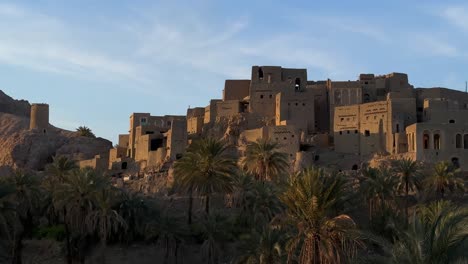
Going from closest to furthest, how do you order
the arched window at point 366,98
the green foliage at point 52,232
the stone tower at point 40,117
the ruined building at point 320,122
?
the green foliage at point 52,232
the ruined building at point 320,122
the arched window at point 366,98
the stone tower at point 40,117

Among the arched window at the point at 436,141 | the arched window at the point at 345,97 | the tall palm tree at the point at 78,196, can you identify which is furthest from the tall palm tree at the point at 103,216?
the arched window at the point at 345,97

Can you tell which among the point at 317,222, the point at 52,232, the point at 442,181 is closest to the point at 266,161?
the point at 442,181

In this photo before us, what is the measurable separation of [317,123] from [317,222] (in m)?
41.0

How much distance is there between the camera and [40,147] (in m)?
67.0

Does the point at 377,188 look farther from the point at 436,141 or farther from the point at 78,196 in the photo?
the point at 78,196

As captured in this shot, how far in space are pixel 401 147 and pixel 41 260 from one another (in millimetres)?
27285

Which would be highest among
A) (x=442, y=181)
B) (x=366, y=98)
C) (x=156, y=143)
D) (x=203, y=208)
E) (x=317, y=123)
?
(x=366, y=98)

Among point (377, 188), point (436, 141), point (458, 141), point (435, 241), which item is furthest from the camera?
point (458, 141)

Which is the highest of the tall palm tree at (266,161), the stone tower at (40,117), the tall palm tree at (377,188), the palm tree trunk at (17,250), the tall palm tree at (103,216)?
the stone tower at (40,117)

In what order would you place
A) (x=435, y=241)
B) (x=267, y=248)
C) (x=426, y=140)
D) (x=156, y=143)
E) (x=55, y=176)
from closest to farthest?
(x=435, y=241), (x=267, y=248), (x=55, y=176), (x=426, y=140), (x=156, y=143)

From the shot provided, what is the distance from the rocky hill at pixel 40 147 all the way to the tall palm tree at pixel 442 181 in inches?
1281

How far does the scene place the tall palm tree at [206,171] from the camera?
1626 inches

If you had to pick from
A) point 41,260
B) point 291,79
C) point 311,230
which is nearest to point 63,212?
point 41,260

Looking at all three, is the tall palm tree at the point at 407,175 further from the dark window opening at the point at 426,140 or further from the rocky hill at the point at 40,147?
the rocky hill at the point at 40,147
